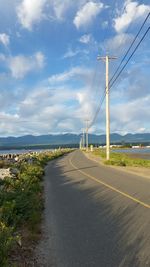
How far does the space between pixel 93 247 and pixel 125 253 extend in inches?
32.8

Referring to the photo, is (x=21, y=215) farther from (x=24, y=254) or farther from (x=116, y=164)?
(x=116, y=164)

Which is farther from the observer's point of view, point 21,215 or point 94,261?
point 21,215

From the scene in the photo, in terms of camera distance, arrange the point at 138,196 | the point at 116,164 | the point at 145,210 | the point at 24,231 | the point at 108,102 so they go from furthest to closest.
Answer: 1. the point at 108,102
2. the point at 116,164
3. the point at 138,196
4. the point at 145,210
5. the point at 24,231

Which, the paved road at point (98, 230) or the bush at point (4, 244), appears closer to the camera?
the bush at point (4, 244)

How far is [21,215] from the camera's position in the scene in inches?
408

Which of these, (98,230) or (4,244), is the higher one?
(4,244)

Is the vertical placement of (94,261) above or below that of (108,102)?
below

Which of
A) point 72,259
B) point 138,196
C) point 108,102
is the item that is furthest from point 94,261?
point 108,102

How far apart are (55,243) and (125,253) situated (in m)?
1.82

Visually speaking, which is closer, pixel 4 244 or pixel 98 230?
pixel 4 244

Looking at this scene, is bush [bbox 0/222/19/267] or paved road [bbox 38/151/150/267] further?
paved road [bbox 38/151/150/267]

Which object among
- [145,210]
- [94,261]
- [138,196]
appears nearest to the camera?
[94,261]

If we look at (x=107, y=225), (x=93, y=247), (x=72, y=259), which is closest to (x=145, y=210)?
(x=107, y=225)

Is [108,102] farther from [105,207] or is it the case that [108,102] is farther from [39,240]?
[39,240]
